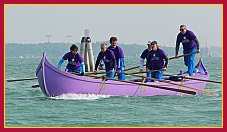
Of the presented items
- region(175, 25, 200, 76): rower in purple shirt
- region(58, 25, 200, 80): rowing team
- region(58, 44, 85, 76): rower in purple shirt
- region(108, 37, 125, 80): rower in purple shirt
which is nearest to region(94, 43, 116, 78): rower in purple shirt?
region(58, 25, 200, 80): rowing team

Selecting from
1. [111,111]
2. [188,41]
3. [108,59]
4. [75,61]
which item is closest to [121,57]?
[108,59]

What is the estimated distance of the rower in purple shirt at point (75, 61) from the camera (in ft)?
54.4

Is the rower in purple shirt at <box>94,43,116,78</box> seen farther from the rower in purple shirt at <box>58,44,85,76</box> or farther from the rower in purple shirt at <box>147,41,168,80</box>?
the rower in purple shirt at <box>147,41,168,80</box>

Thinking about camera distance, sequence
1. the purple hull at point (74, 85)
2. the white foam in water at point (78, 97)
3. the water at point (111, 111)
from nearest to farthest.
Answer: the water at point (111, 111)
the purple hull at point (74, 85)
the white foam in water at point (78, 97)

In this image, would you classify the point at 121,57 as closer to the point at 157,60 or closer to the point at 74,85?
the point at 157,60

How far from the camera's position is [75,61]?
16797mm

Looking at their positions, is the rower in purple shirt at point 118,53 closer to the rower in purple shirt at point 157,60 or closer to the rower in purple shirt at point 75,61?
the rower in purple shirt at point 157,60

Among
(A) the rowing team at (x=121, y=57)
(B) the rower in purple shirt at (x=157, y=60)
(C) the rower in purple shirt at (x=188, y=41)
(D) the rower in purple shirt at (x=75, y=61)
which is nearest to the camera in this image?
(D) the rower in purple shirt at (x=75, y=61)

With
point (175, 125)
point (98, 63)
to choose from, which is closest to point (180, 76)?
point (98, 63)

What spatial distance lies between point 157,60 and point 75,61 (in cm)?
286

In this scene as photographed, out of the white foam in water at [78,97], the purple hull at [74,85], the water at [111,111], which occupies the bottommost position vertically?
the water at [111,111]

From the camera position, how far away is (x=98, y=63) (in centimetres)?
1772

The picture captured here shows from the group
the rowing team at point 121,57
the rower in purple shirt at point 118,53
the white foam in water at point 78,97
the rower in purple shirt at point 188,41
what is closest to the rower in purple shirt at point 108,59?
the rowing team at point 121,57

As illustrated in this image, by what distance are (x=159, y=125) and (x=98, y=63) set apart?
582 cm
